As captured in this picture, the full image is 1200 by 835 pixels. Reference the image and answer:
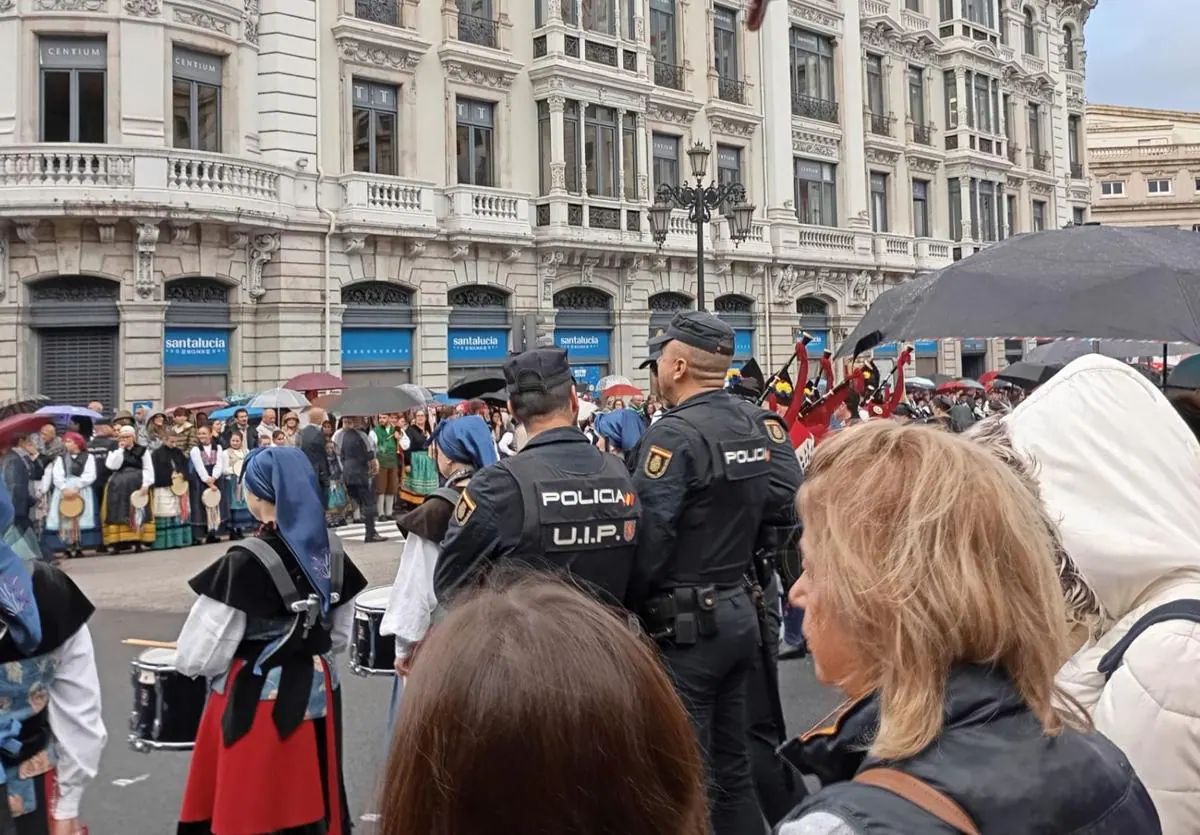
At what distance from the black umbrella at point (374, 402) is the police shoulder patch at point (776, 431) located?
9.99 m

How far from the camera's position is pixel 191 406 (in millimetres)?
17141

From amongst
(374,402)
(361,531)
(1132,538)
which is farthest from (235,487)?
(1132,538)

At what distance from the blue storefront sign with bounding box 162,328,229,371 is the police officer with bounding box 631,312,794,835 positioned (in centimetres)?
1659

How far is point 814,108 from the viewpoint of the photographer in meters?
31.0

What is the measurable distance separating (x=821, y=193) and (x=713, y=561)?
29.0 metres

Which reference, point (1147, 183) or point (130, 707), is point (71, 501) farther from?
point (1147, 183)

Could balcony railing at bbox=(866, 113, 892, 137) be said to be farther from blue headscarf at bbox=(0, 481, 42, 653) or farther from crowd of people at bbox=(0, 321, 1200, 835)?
blue headscarf at bbox=(0, 481, 42, 653)

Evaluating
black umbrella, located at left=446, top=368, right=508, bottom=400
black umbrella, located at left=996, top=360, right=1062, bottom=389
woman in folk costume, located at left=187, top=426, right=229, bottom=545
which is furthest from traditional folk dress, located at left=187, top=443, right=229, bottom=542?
black umbrella, located at left=996, top=360, right=1062, bottom=389

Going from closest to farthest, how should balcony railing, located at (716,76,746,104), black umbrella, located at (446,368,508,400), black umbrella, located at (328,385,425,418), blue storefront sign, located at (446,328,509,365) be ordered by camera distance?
black umbrella, located at (446,368,508,400), black umbrella, located at (328,385,425,418), blue storefront sign, located at (446,328,509,365), balcony railing, located at (716,76,746,104)

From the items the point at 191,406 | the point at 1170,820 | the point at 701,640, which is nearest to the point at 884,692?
the point at 1170,820

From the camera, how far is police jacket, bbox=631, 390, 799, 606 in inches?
163

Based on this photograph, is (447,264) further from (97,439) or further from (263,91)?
(97,439)

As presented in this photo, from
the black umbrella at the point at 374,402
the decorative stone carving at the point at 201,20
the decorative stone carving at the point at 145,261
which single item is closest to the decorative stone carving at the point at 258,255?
the decorative stone carving at the point at 145,261

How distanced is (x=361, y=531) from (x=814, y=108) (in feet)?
68.9
